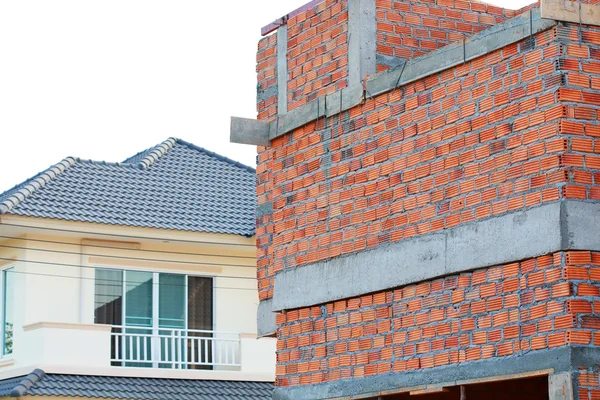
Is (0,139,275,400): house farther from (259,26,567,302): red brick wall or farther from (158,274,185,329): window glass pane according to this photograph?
(259,26,567,302): red brick wall

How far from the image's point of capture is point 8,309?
2286 centimetres

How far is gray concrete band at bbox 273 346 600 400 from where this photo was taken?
7656 mm

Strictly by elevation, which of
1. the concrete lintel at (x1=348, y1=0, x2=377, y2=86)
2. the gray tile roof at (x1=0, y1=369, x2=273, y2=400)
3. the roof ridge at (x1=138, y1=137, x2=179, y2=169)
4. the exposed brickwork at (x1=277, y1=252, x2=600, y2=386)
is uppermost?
the roof ridge at (x1=138, y1=137, x2=179, y2=169)

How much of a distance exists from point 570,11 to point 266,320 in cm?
417

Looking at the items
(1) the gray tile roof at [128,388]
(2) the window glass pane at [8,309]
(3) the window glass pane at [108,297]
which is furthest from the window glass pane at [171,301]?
(2) the window glass pane at [8,309]

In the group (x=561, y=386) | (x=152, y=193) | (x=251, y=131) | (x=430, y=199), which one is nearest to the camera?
(x=561, y=386)

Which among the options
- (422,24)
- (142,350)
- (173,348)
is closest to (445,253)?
(422,24)

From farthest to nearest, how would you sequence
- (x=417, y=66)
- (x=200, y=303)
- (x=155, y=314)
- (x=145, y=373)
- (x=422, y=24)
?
(x=200, y=303)
(x=155, y=314)
(x=145, y=373)
(x=422, y=24)
(x=417, y=66)

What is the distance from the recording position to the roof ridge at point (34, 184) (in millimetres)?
21781

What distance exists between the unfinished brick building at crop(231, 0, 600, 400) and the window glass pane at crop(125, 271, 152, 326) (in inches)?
493

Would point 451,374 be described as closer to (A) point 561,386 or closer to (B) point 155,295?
(A) point 561,386

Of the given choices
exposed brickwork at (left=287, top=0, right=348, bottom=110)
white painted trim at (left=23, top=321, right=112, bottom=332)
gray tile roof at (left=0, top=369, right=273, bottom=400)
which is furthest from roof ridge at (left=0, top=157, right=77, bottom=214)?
exposed brickwork at (left=287, top=0, right=348, bottom=110)

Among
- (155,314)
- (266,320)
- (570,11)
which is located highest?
(570,11)

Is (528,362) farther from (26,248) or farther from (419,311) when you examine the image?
(26,248)
